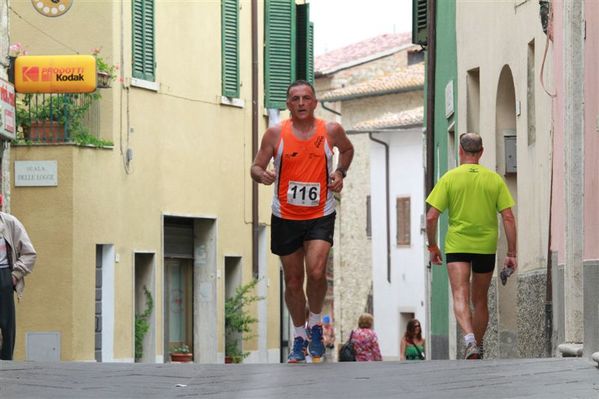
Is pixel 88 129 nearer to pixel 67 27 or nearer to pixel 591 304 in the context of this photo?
pixel 67 27

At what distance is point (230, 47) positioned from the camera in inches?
1389

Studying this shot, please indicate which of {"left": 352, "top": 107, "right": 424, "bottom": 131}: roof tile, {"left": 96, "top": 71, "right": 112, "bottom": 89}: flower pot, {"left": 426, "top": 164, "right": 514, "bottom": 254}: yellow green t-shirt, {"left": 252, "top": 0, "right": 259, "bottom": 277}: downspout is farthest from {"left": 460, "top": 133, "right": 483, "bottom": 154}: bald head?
{"left": 352, "top": 107, "right": 424, "bottom": 131}: roof tile

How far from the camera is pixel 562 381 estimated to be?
32.1ft

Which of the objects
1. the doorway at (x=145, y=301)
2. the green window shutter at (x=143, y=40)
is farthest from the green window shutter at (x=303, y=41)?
the doorway at (x=145, y=301)

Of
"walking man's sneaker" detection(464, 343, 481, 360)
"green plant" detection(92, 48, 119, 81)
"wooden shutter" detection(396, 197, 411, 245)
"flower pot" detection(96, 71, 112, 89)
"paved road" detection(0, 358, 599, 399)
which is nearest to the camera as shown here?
"paved road" detection(0, 358, 599, 399)

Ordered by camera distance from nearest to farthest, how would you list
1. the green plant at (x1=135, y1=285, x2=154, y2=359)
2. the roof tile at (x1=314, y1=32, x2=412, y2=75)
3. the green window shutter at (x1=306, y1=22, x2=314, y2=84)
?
1. the green plant at (x1=135, y1=285, x2=154, y2=359)
2. the green window shutter at (x1=306, y1=22, x2=314, y2=84)
3. the roof tile at (x1=314, y1=32, x2=412, y2=75)

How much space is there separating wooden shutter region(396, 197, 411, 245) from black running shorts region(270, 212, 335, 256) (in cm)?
4413

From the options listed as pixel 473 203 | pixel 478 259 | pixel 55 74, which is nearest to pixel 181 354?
pixel 55 74

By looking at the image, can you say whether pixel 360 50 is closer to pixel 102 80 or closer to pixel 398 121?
pixel 398 121

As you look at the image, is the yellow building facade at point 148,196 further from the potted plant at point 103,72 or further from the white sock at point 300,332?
the white sock at point 300,332

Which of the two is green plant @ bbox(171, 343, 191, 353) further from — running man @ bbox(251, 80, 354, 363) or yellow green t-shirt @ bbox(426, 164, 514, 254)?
running man @ bbox(251, 80, 354, 363)

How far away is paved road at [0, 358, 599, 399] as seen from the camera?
912cm

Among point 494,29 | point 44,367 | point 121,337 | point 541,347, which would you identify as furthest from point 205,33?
point 44,367

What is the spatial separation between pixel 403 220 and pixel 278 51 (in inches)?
816
